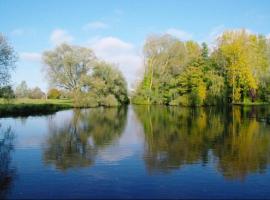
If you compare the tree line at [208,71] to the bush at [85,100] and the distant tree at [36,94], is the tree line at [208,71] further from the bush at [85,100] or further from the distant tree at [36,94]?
the distant tree at [36,94]

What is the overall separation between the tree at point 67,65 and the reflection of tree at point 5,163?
120ft

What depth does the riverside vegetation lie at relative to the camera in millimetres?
56656

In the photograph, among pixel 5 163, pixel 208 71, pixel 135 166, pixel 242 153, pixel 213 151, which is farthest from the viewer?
pixel 208 71

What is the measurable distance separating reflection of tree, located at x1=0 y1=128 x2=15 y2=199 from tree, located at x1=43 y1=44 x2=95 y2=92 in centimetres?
3652

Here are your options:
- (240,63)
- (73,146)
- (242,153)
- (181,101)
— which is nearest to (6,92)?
(73,146)

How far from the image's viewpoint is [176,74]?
6400cm

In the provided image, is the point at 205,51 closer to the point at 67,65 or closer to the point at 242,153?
the point at 67,65

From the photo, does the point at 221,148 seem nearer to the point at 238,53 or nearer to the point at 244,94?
the point at 238,53

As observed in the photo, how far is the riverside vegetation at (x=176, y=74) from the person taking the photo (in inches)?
2231

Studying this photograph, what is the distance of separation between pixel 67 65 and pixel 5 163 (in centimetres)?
4489

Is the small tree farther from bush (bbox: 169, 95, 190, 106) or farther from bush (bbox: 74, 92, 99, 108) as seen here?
bush (bbox: 169, 95, 190, 106)

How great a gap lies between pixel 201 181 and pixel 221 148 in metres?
6.05

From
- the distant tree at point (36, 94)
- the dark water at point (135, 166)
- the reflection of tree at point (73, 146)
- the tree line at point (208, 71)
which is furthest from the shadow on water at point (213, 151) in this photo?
the distant tree at point (36, 94)

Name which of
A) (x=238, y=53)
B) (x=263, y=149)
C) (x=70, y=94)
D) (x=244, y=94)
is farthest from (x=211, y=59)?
(x=263, y=149)
